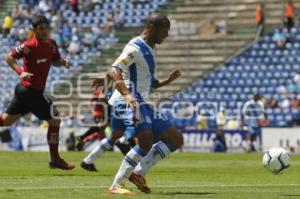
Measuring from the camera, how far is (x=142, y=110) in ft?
38.1

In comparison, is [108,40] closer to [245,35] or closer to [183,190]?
[245,35]

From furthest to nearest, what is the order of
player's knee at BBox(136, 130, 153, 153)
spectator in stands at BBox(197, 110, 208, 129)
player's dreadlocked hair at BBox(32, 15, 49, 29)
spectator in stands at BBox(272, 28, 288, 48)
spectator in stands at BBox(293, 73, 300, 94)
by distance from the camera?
1. spectator in stands at BBox(272, 28, 288, 48)
2. spectator in stands at BBox(293, 73, 300, 94)
3. spectator in stands at BBox(197, 110, 208, 129)
4. player's dreadlocked hair at BBox(32, 15, 49, 29)
5. player's knee at BBox(136, 130, 153, 153)

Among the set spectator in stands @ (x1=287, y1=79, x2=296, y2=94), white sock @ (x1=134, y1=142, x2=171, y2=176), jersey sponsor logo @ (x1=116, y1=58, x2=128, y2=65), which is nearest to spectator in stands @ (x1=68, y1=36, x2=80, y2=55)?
spectator in stands @ (x1=287, y1=79, x2=296, y2=94)

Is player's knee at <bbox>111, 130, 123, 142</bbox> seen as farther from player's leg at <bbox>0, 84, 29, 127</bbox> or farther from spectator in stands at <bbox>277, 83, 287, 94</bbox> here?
spectator in stands at <bbox>277, 83, 287, 94</bbox>

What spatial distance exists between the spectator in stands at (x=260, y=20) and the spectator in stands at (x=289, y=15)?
1.07m

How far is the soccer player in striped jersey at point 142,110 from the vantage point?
11391 mm

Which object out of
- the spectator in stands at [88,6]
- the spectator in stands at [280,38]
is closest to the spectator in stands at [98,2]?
the spectator in stands at [88,6]

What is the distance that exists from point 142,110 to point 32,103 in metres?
4.63

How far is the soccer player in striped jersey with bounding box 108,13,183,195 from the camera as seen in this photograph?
11.4 metres

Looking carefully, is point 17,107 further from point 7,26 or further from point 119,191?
point 7,26

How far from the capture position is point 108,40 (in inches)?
1654

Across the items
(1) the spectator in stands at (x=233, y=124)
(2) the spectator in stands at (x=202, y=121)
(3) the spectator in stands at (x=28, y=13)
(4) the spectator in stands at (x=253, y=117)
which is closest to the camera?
(4) the spectator in stands at (x=253, y=117)

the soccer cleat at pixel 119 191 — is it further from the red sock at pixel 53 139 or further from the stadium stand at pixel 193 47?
the stadium stand at pixel 193 47

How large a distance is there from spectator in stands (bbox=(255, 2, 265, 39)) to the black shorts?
76.7 feet
